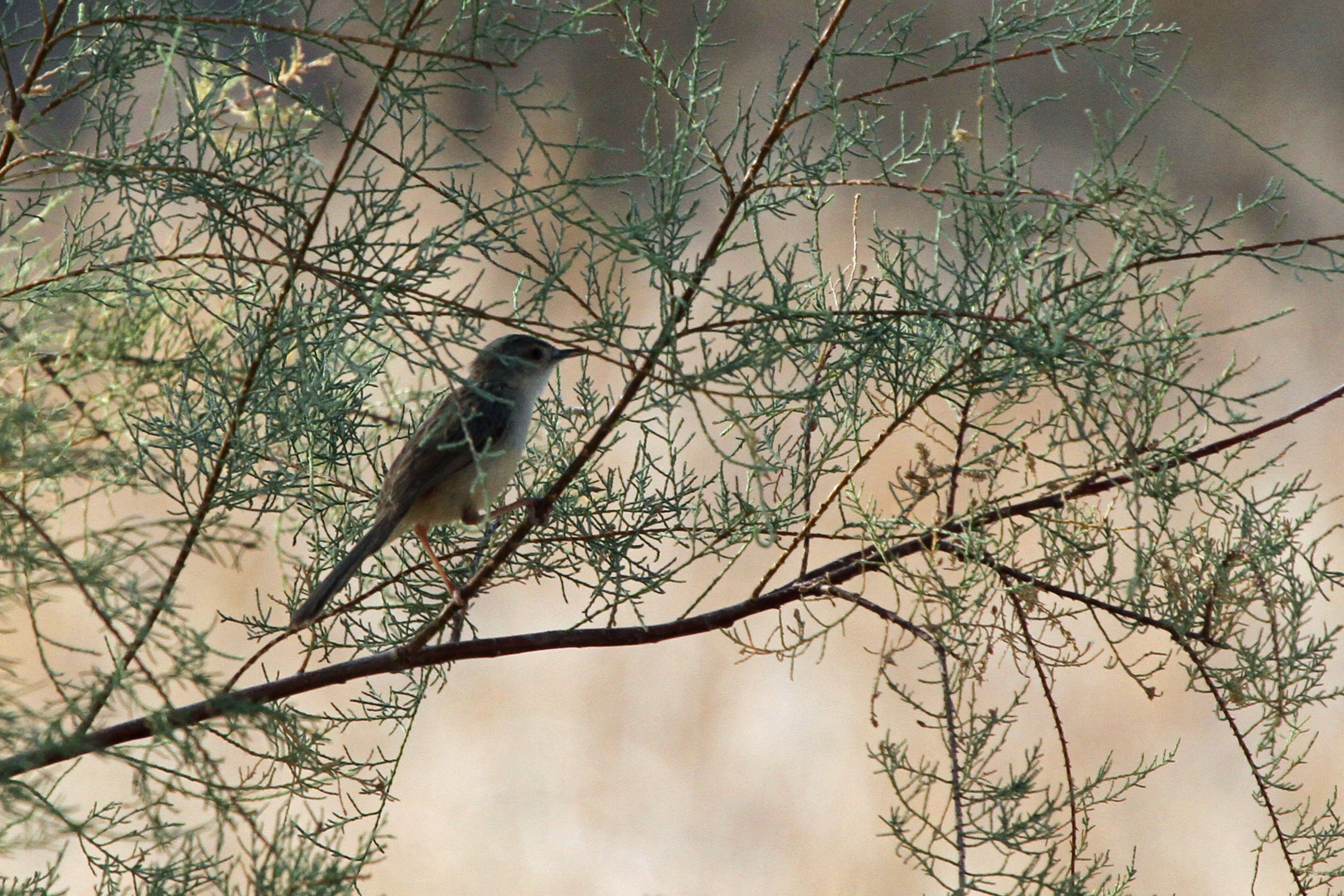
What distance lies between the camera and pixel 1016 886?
3.83 feet

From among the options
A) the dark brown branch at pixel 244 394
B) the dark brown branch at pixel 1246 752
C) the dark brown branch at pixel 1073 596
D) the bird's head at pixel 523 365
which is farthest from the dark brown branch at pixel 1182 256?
the bird's head at pixel 523 365

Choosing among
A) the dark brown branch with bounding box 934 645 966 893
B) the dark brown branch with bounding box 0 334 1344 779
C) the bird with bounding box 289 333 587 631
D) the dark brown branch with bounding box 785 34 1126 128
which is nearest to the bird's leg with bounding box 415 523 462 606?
the bird with bounding box 289 333 587 631

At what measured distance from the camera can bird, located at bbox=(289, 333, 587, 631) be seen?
159 cm

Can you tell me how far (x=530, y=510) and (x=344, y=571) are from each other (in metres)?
0.40

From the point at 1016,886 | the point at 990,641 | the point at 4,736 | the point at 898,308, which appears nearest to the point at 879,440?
the point at 898,308

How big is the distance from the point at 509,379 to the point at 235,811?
5.09 feet

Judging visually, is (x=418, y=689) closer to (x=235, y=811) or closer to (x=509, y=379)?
(x=235, y=811)

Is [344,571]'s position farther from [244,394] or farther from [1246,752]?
[1246,752]

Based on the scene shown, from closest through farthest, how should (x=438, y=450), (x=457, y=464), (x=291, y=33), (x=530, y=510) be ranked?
(x=291, y=33) → (x=530, y=510) → (x=438, y=450) → (x=457, y=464)

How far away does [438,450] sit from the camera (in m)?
1.66

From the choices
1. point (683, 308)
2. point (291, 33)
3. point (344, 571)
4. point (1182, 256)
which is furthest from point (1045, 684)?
point (291, 33)

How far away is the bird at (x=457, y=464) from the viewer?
1593mm

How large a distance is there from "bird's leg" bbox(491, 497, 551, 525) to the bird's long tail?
0.54 feet

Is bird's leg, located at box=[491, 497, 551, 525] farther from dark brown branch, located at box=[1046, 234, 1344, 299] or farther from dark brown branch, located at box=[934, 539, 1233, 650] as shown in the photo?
dark brown branch, located at box=[1046, 234, 1344, 299]
